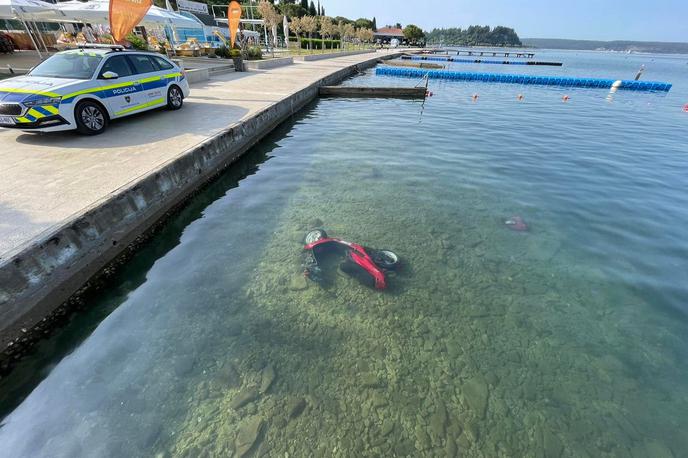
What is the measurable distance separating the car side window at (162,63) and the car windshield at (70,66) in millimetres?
1911

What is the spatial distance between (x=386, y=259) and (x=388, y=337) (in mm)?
1510

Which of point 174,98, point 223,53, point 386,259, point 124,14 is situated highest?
point 124,14

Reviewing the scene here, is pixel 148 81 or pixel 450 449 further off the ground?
pixel 148 81

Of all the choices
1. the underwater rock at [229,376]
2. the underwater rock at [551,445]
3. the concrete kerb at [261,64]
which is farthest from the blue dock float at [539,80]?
the underwater rock at [229,376]

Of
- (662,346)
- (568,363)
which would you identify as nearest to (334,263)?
(568,363)

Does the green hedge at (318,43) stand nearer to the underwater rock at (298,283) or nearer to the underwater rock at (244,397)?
the underwater rock at (298,283)

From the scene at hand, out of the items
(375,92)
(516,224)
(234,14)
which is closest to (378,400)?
(516,224)

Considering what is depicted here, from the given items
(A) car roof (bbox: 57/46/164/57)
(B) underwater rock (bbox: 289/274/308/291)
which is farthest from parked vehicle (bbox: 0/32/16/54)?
(B) underwater rock (bbox: 289/274/308/291)

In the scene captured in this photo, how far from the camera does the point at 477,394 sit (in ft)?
11.0

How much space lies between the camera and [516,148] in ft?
35.8

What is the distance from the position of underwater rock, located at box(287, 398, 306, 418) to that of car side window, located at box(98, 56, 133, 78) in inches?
348

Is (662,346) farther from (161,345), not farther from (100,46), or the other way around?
(100,46)

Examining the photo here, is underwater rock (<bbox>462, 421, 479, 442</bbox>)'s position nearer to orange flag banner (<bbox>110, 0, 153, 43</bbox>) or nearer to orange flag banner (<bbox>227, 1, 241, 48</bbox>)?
orange flag banner (<bbox>110, 0, 153, 43</bbox>)

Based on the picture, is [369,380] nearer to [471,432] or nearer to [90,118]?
[471,432]
